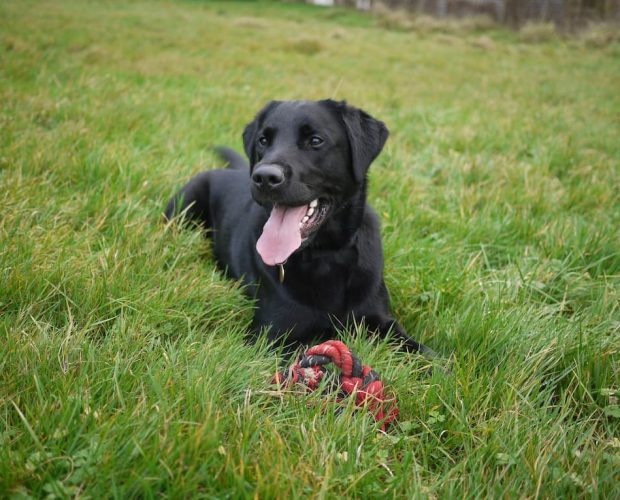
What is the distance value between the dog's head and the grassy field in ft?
1.39

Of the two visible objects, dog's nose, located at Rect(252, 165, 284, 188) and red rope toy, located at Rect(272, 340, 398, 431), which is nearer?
red rope toy, located at Rect(272, 340, 398, 431)

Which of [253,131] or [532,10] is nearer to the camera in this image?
[253,131]

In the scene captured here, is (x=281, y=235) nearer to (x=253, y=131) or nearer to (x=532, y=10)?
(x=253, y=131)

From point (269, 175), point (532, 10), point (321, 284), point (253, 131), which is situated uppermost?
point (532, 10)

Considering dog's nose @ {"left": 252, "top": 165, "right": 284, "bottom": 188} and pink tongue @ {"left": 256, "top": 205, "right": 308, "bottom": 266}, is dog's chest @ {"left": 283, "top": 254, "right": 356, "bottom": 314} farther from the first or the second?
dog's nose @ {"left": 252, "top": 165, "right": 284, "bottom": 188}

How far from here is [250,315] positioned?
7.73 ft

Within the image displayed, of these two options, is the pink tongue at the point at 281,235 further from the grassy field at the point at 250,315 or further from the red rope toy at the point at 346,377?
the red rope toy at the point at 346,377

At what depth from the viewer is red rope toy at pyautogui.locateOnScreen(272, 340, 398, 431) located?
5.32 ft

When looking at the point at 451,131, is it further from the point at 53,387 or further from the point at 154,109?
the point at 53,387

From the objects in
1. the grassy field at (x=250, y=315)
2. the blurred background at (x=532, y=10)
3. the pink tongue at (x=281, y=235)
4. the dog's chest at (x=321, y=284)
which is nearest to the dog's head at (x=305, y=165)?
the pink tongue at (x=281, y=235)

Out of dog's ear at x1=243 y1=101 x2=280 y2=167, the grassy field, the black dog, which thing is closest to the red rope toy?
the grassy field

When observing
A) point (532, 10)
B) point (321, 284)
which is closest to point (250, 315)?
point (321, 284)

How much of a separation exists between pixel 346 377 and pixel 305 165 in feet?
3.22

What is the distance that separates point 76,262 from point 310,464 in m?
1.38
